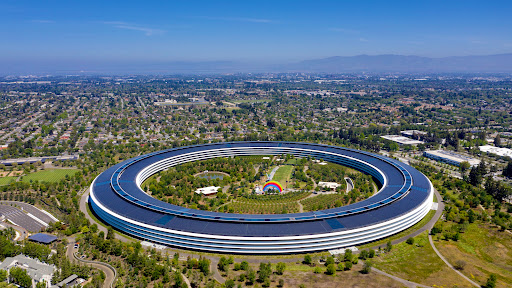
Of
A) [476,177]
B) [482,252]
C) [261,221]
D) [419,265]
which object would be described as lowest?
[482,252]

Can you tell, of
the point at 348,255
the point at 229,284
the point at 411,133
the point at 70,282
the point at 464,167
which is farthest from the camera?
the point at 411,133

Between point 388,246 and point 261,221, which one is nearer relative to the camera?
point 388,246

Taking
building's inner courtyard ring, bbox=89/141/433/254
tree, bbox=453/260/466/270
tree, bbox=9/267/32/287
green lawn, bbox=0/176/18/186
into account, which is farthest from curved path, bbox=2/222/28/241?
tree, bbox=453/260/466/270

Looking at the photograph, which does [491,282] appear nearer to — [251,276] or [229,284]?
[251,276]

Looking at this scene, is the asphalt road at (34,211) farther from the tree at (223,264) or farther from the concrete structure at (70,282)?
the tree at (223,264)

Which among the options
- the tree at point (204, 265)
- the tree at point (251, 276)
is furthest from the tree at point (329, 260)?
the tree at point (204, 265)

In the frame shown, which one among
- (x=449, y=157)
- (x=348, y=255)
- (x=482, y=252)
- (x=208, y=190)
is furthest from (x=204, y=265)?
(x=449, y=157)

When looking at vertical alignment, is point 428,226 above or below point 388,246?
below

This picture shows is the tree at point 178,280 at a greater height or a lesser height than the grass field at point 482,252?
greater
